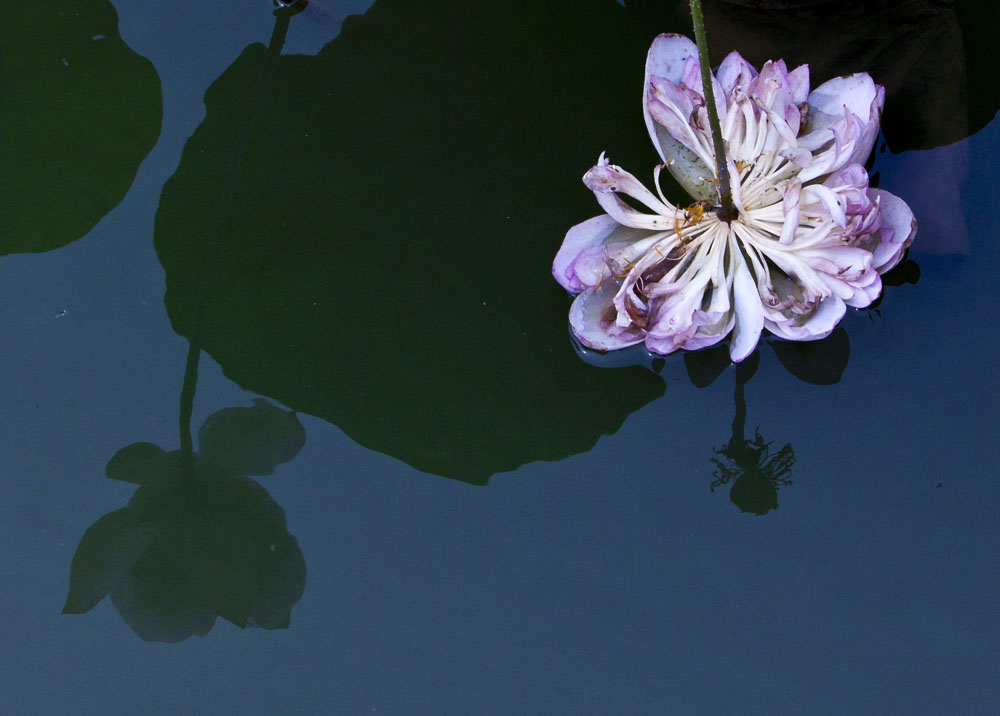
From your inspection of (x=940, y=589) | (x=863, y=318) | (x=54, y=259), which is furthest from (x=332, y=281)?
(x=940, y=589)

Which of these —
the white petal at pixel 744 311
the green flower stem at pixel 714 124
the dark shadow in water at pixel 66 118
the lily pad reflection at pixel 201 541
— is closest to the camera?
the green flower stem at pixel 714 124

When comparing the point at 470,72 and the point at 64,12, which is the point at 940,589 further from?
the point at 64,12

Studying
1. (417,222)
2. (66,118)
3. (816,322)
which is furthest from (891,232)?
(66,118)

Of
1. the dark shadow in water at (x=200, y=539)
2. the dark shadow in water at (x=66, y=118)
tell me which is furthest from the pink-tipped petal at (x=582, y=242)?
the dark shadow in water at (x=66, y=118)

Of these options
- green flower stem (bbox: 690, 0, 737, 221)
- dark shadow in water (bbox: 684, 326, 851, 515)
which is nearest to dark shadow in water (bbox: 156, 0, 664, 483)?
dark shadow in water (bbox: 684, 326, 851, 515)

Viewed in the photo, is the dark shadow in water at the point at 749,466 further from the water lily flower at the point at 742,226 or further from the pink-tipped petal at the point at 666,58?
the pink-tipped petal at the point at 666,58

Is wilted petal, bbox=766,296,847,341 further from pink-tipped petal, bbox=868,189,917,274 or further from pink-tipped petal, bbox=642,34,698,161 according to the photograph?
pink-tipped petal, bbox=642,34,698,161
